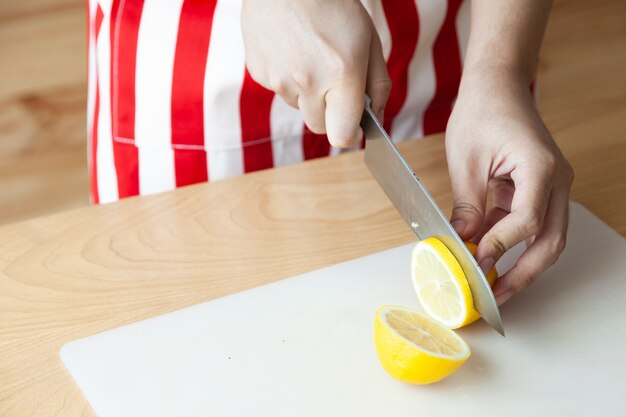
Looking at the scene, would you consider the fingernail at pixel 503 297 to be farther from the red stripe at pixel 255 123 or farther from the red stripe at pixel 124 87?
the red stripe at pixel 124 87

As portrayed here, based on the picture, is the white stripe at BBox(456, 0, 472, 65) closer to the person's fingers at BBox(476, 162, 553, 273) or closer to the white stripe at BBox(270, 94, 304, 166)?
the white stripe at BBox(270, 94, 304, 166)

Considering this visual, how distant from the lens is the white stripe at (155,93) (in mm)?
1191

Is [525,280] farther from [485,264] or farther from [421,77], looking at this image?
[421,77]

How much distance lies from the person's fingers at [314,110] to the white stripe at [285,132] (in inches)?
8.2

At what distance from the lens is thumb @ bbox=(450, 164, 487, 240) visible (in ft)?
3.20

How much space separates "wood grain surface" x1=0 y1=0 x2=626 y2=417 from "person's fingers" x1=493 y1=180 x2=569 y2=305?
0.15m

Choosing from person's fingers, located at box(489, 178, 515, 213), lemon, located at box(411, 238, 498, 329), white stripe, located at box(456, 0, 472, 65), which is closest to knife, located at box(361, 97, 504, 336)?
lemon, located at box(411, 238, 498, 329)

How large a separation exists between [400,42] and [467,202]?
32cm

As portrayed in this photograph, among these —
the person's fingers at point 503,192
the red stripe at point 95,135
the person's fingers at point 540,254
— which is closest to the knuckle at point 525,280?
the person's fingers at point 540,254

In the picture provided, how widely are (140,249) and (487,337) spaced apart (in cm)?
39

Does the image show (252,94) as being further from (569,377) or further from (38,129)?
(38,129)

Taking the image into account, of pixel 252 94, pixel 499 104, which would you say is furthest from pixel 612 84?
pixel 252 94

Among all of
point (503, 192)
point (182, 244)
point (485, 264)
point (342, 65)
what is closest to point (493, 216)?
point (503, 192)

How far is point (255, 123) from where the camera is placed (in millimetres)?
1238
